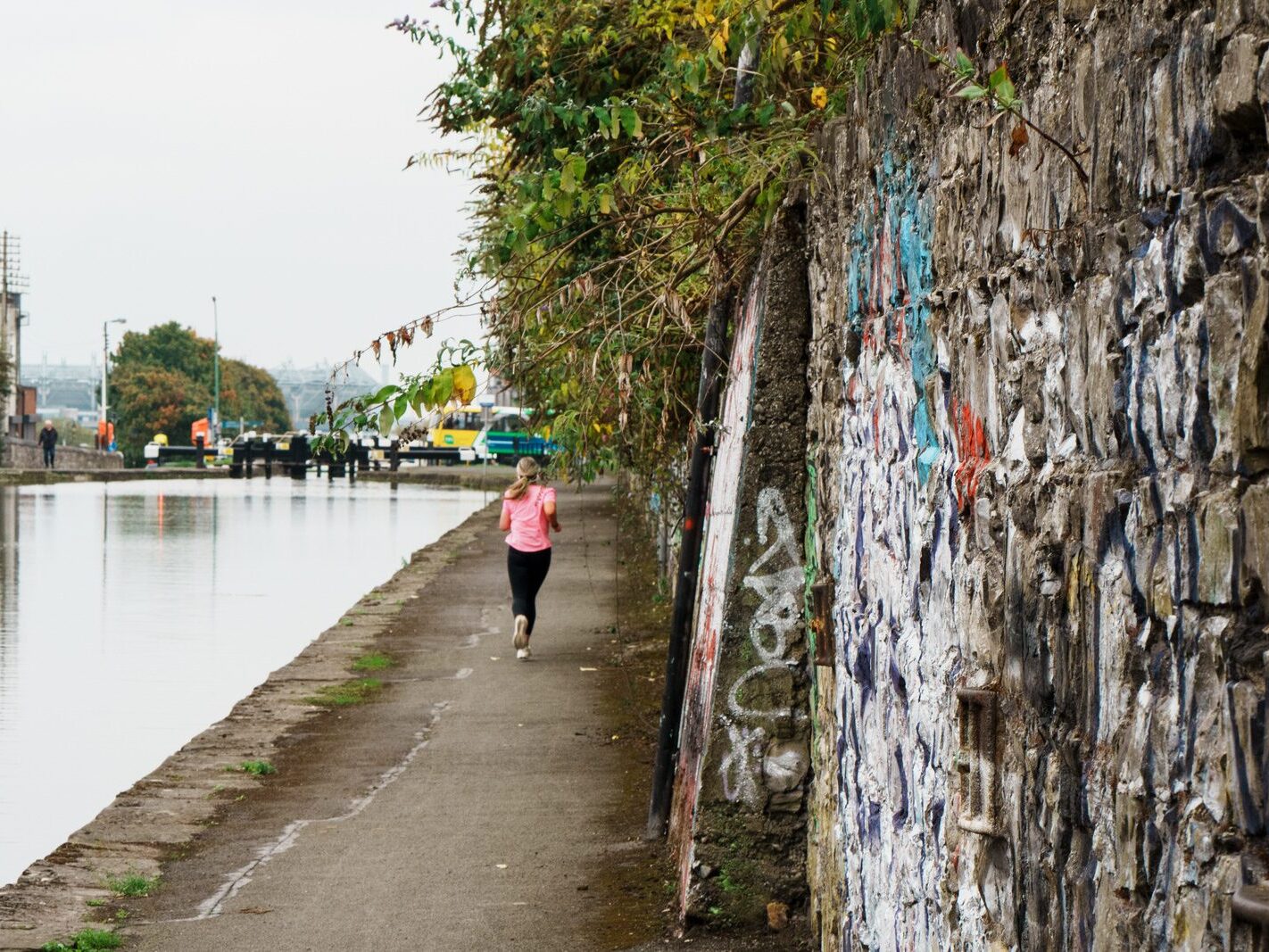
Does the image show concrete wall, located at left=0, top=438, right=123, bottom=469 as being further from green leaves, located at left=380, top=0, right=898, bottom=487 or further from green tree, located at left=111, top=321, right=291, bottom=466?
green leaves, located at left=380, top=0, right=898, bottom=487

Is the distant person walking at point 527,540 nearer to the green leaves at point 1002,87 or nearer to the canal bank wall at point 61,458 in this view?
the green leaves at point 1002,87

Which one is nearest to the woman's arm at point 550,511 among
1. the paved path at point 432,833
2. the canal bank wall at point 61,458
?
the paved path at point 432,833

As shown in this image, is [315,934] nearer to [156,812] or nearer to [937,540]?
[156,812]

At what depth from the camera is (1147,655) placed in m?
2.25

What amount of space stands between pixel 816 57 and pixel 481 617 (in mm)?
8353

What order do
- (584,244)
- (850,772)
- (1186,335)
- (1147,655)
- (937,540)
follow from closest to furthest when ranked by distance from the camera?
(1186,335) < (1147,655) < (937,540) < (850,772) < (584,244)

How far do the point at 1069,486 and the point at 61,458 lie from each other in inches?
3193

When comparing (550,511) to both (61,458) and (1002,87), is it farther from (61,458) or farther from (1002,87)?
(61,458)

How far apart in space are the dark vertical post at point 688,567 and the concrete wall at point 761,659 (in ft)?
2.65

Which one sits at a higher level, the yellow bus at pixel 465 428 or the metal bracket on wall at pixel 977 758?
the yellow bus at pixel 465 428

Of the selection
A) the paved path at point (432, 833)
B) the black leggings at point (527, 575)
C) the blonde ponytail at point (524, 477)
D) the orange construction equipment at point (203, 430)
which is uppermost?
the orange construction equipment at point (203, 430)

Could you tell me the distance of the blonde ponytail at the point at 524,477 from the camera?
12492mm

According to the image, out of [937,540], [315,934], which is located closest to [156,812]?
[315,934]

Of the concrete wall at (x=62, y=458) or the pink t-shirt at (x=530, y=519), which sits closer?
the pink t-shirt at (x=530, y=519)
